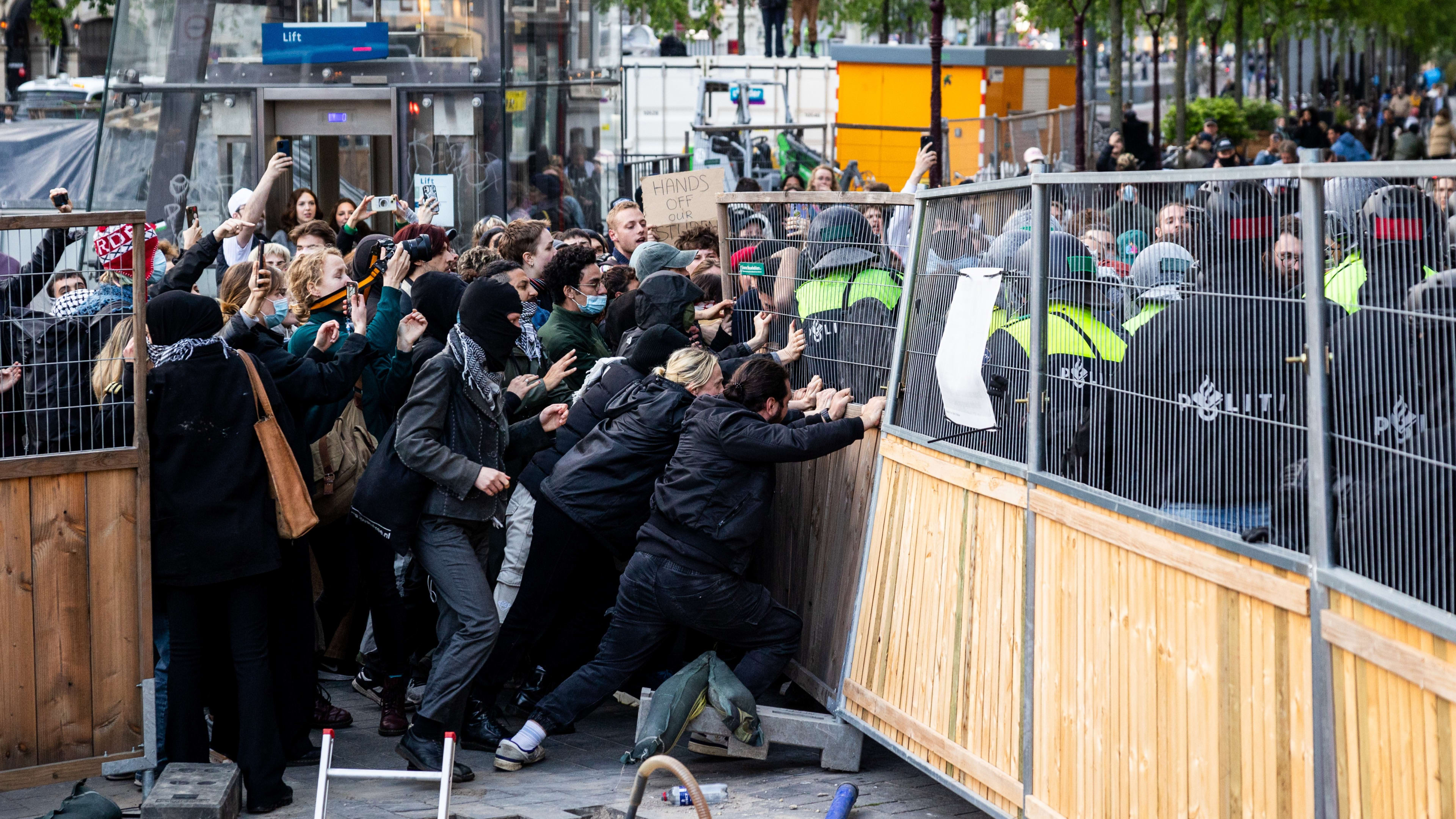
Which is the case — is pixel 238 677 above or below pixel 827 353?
below

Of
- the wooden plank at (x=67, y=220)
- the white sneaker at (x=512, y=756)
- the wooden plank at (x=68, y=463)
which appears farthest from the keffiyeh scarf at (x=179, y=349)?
the white sneaker at (x=512, y=756)

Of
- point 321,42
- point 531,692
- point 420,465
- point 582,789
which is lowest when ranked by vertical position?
point 582,789

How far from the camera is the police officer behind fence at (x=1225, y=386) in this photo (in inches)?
152

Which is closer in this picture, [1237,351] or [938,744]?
[1237,351]

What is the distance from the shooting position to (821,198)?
21.9 ft

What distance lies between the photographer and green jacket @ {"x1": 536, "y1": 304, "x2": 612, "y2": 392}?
769 cm

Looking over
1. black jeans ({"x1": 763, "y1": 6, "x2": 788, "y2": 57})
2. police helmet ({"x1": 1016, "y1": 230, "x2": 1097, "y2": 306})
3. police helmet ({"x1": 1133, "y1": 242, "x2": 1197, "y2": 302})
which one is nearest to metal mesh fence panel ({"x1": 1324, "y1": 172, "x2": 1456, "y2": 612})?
police helmet ({"x1": 1133, "y1": 242, "x2": 1197, "y2": 302})

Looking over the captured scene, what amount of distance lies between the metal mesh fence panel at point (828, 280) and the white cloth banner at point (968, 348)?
71 cm

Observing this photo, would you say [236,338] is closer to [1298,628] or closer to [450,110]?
[1298,628]

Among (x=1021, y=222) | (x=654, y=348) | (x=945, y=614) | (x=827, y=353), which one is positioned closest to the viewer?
(x=1021, y=222)

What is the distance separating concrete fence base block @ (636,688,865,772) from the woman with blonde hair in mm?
718

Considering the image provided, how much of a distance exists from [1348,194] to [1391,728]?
1.25m

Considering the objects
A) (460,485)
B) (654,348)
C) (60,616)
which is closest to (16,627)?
(60,616)

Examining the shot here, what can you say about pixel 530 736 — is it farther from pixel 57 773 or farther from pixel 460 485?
pixel 57 773
